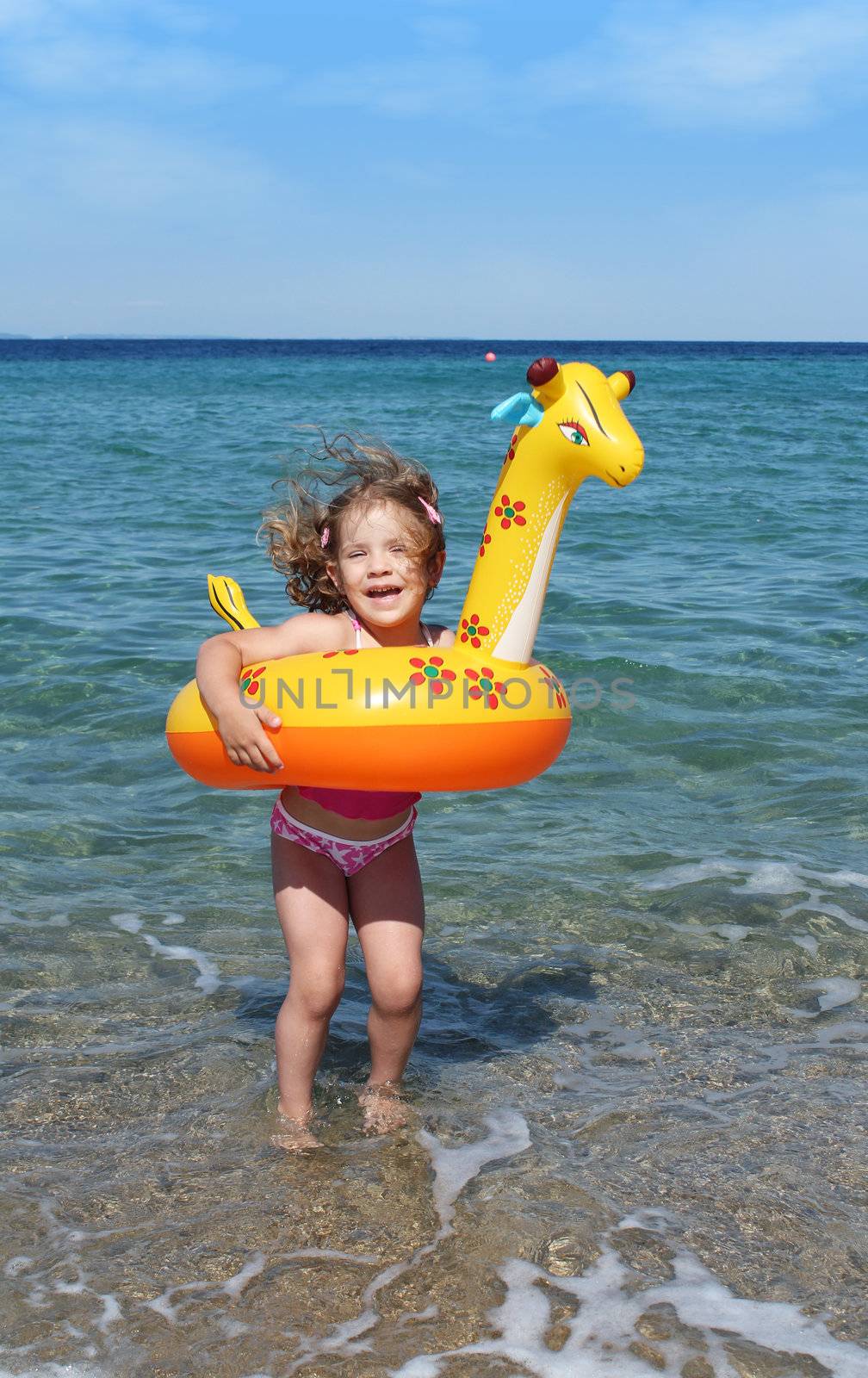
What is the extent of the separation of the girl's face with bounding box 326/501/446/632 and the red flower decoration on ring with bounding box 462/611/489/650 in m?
0.12

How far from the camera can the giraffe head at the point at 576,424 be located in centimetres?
287

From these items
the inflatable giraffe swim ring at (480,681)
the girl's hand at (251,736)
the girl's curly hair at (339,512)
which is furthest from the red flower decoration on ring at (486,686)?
the girl's hand at (251,736)

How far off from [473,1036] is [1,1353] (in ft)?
5.30

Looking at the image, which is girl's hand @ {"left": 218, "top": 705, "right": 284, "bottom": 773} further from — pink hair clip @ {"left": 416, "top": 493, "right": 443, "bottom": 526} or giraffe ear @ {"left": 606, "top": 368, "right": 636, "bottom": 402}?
giraffe ear @ {"left": 606, "top": 368, "right": 636, "bottom": 402}

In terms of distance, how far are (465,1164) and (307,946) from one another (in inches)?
24.1

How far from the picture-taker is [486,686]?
2.94 m

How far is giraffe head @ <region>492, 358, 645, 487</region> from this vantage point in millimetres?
2867

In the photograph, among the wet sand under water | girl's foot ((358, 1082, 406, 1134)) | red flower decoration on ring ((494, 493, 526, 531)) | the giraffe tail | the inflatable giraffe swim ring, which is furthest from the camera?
the giraffe tail

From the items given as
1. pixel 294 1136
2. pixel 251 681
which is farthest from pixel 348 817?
pixel 294 1136

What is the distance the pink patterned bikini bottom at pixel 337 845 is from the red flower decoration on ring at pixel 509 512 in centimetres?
79

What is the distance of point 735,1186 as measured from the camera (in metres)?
2.90

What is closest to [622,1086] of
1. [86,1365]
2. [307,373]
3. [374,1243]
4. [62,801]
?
[374,1243]

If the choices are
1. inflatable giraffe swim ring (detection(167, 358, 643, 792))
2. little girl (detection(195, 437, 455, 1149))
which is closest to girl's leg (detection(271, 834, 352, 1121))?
little girl (detection(195, 437, 455, 1149))

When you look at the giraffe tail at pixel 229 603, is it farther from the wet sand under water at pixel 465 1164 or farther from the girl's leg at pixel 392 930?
the wet sand under water at pixel 465 1164
